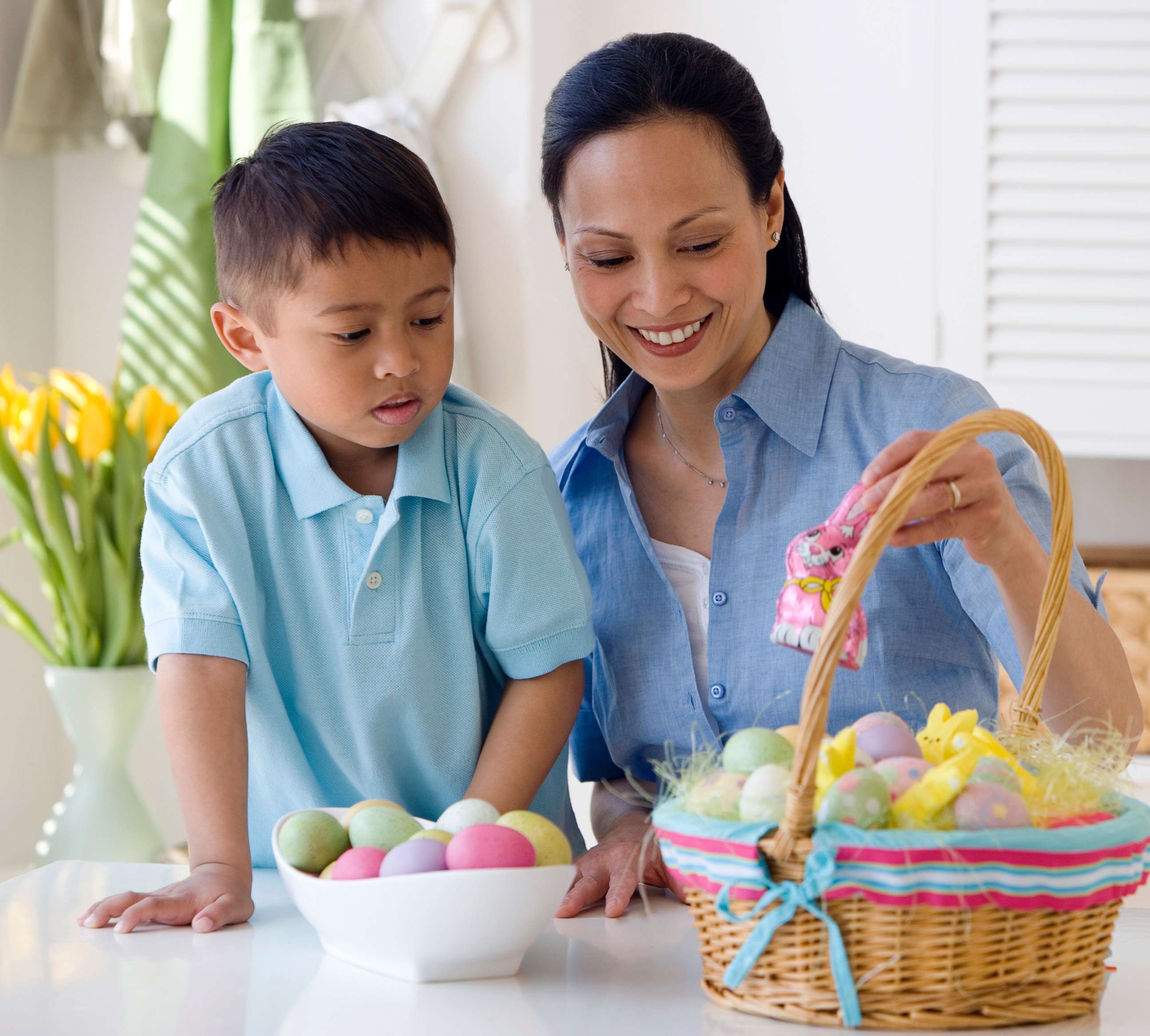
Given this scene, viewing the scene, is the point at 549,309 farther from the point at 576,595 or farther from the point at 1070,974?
the point at 1070,974

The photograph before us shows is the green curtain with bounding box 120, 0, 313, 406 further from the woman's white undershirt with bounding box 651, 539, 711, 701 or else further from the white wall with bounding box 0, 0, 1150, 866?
the woman's white undershirt with bounding box 651, 539, 711, 701

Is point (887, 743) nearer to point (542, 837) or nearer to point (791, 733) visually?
point (791, 733)

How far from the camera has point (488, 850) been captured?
2.38 feet

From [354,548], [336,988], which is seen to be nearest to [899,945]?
[336,988]

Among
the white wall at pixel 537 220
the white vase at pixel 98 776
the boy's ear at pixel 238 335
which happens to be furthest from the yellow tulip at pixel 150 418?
the boy's ear at pixel 238 335

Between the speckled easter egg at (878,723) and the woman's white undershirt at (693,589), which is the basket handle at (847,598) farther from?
the woman's white undershirt at (693,589)

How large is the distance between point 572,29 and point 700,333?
4.97 ft

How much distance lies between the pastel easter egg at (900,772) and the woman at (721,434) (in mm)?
397

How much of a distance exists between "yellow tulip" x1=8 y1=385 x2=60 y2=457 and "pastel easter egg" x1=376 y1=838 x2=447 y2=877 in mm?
1349

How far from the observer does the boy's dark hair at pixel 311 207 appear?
101 centimetres

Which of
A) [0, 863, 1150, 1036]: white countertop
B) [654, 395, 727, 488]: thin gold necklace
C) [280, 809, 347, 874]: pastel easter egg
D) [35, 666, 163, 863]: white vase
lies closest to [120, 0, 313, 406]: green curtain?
[35, 666, 163, 863]: white vase

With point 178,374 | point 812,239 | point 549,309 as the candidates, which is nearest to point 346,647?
point 178,374

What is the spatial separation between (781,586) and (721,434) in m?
0.16


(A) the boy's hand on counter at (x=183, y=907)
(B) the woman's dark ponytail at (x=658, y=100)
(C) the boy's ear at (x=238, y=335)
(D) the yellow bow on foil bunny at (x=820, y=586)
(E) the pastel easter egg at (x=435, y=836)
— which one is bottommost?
(A) the boy's hand on counter at (x=183, y=907)
